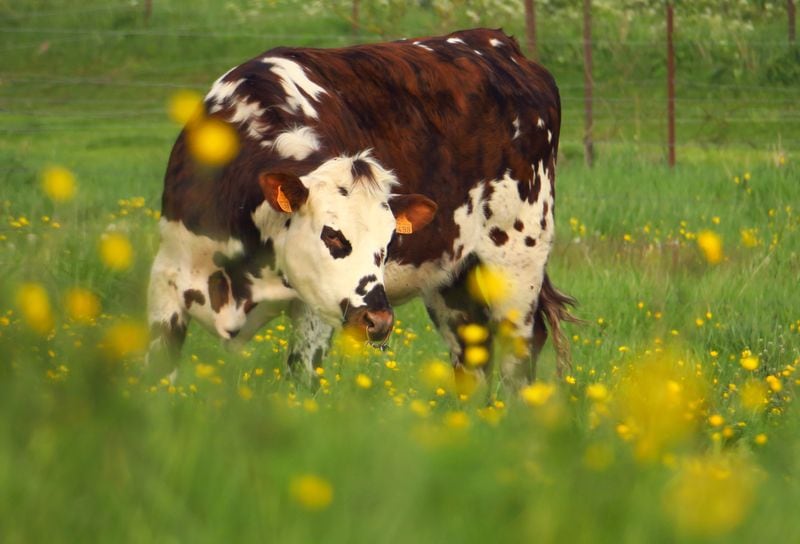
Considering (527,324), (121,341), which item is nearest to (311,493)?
(121,341)

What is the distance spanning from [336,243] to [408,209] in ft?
1.26

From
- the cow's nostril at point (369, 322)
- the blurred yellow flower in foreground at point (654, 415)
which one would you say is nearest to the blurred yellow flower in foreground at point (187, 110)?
the cow's nostril at point (369, 322)

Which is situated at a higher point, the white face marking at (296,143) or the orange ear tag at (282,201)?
the white face marking at (296,143)

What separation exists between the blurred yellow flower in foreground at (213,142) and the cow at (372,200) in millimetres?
35

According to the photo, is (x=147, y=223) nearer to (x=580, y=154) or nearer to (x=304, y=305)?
(x=304, y=305)

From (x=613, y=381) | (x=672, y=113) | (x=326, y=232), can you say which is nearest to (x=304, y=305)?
(x=326, y=232)

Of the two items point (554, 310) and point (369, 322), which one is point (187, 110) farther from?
point (554, 310)

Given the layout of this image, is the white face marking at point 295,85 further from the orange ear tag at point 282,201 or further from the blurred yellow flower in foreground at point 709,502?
the blurred yellow flower in foreground at point 709,502

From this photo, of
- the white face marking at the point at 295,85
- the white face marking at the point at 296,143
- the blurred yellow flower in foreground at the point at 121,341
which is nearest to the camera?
the blurred yellow flower in foreground at the point at 121,341

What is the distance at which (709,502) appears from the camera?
240 centimetres

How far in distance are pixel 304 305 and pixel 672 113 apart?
955 centimetres

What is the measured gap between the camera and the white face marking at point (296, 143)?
513 centimetres

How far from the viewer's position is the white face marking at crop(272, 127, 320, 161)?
5133mm

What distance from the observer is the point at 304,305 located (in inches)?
218
